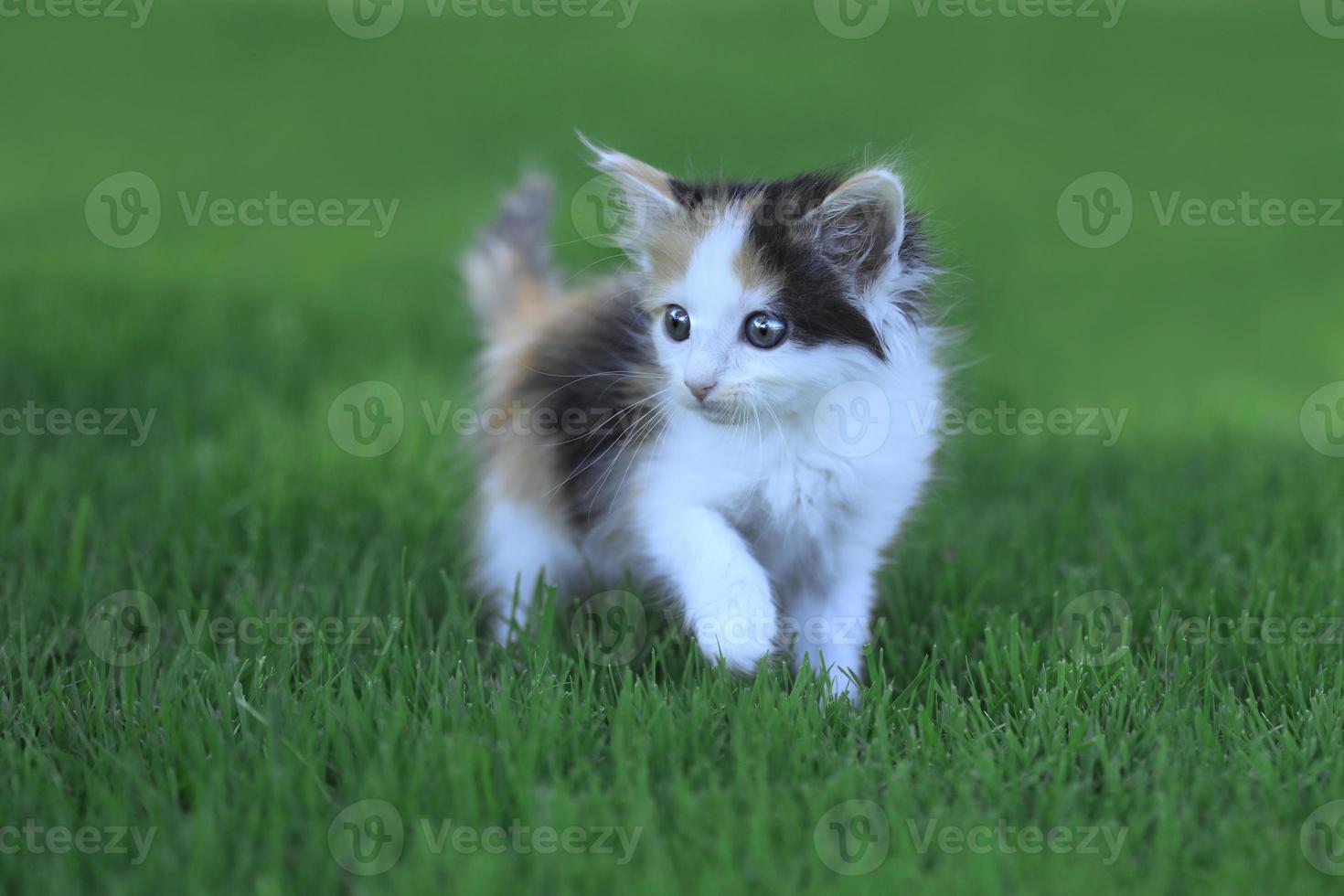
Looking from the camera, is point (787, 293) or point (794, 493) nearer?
point (787, 293)

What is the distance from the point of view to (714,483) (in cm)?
309

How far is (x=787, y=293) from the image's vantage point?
2850mm

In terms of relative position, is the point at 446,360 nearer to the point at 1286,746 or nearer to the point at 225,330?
the point at 225,330

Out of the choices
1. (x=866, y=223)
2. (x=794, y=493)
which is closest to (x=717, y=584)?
(x=794, y=493)

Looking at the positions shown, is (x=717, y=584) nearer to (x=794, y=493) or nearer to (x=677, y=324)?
(x=794, y=493)

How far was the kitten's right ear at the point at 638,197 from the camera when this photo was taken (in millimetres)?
3131

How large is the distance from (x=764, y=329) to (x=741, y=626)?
30.1 inches

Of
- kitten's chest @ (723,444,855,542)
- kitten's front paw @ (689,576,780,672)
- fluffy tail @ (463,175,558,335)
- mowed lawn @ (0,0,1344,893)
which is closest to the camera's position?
mowed lawn @ (0,0,1344,893)

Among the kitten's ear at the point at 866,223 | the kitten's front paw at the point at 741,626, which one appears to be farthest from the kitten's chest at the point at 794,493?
the kitten's ear at the point at 866,223

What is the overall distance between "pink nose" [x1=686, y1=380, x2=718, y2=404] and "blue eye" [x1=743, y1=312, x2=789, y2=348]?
0.58ft

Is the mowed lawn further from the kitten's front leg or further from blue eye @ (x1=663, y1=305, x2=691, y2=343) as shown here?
blue eye @ (x1=663, y1=305, x2=691, y2=343)

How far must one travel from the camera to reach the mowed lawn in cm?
237

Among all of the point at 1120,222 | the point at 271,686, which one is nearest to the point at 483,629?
the point at 271,686

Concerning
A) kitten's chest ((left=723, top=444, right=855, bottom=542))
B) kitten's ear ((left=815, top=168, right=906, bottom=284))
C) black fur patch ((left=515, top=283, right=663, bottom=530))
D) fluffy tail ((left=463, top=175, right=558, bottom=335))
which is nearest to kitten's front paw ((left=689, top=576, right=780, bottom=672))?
kitten's chest ((left=723, top=444, right=855, bottom=542))
